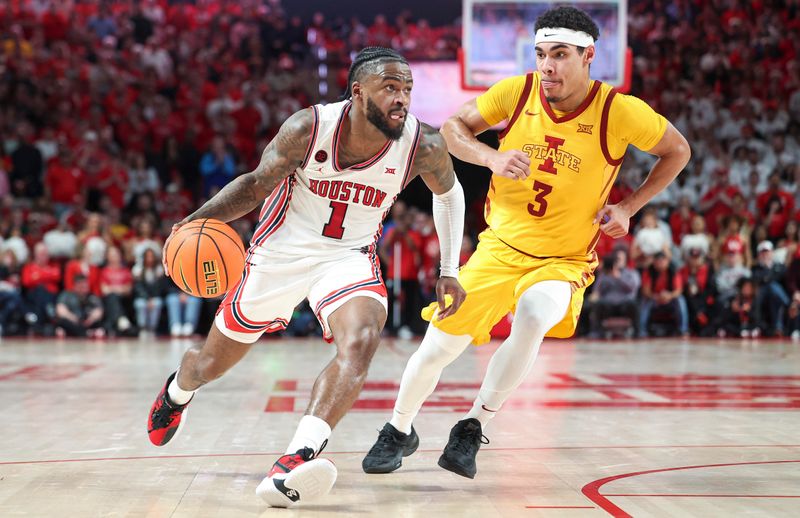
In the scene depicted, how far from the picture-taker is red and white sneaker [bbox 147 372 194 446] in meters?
5.10

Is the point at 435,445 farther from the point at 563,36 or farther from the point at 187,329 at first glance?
the point at 187,329

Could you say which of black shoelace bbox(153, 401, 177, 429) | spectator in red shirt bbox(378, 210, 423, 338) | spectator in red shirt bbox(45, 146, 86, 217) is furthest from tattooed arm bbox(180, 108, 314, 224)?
spectator in red shirt bbox(45, 146, 86, 217)

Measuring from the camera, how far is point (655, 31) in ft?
65.8

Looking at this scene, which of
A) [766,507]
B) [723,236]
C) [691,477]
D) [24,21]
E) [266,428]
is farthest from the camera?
[24,21]

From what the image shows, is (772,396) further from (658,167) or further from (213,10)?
(213,10)

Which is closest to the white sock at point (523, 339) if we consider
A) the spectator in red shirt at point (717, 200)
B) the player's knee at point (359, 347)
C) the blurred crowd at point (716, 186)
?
the player's knee at point (359, 347)

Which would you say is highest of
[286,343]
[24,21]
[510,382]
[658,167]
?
[24,21]

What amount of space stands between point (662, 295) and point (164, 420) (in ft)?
34.9

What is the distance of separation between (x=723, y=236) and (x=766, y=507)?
38.3ft

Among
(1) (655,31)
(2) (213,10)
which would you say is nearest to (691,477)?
(1) (655,31)

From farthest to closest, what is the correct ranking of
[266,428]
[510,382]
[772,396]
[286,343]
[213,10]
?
[213,10] → [286,343] → [772,396] → [266,428] → [510,382]

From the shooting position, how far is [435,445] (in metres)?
5.45

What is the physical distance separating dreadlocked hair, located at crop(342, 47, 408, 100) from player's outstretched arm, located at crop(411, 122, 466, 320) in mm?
399

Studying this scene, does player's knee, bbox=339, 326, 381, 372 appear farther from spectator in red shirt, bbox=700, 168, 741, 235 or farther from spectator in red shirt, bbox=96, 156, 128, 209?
spectator in red shirt, bbox=700, 168, 741, 235
